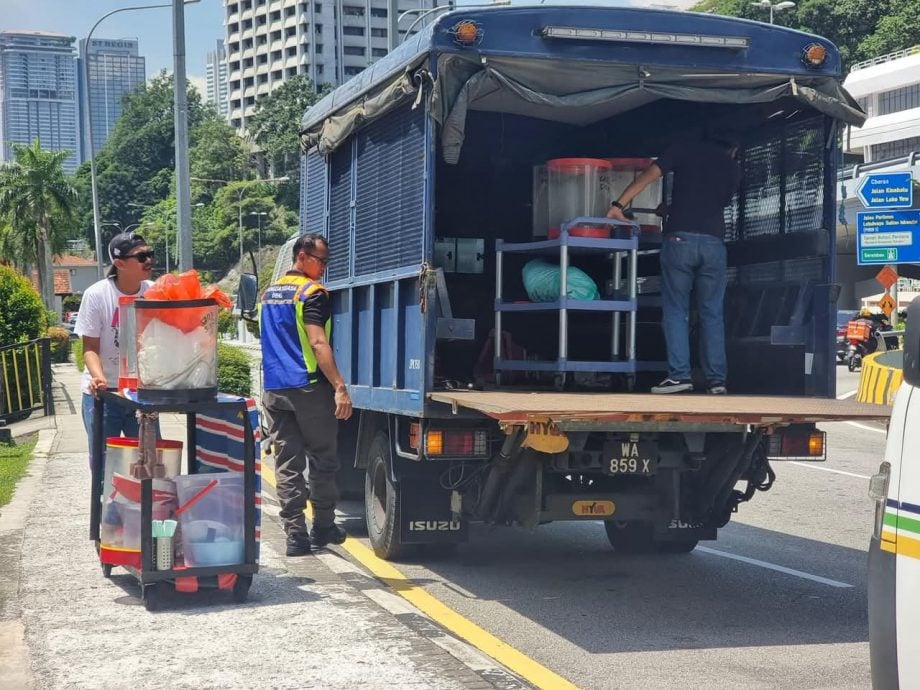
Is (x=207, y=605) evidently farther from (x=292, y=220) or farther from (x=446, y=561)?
(x=292, y=220)

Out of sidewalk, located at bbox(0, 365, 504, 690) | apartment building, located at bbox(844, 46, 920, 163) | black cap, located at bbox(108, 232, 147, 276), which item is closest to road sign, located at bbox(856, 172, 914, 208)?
sidewalk, located at bbox(0, 365, 504, 690)

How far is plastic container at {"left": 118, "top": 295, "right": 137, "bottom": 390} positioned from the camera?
718cm

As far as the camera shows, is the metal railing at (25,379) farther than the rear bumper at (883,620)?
Yes

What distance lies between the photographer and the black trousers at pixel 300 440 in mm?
7988

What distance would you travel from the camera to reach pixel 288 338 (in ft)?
26.3

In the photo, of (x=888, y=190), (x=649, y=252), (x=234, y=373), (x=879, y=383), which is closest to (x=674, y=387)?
(x=649, y=252)

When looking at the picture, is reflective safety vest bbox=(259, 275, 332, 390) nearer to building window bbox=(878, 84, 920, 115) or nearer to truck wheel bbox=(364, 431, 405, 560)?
truck wheel bbox=(364, 431, 405, 560)

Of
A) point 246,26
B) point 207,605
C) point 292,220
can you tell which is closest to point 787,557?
point 207,605

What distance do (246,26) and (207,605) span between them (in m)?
158

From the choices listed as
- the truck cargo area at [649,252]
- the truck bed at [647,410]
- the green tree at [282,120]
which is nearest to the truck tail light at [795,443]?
the truck bed at [647,410]

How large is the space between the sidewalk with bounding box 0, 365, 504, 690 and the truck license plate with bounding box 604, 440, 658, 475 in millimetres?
1359

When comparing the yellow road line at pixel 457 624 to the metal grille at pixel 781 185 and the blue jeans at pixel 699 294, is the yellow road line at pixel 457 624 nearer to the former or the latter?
the blue jeans at pixel 699 294

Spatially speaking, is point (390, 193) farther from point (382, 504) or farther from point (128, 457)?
point (128, 457)

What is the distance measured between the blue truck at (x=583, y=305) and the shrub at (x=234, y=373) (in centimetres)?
894
